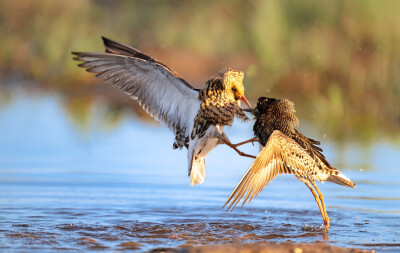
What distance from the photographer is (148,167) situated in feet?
37.6

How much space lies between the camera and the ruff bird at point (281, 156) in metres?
7.89

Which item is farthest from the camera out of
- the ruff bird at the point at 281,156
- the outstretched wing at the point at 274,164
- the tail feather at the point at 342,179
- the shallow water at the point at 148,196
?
the tail feather at the point at 342,179

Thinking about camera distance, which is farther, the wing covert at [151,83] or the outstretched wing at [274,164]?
the wing covert at [151,83]

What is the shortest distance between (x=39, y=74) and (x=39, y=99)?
1.42m

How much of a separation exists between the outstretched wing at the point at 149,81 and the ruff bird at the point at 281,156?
2.39 ft

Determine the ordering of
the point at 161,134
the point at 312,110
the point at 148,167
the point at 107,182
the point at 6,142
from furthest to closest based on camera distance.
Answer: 1. the point at 312,110
2. the point at 161,134
3. the point at 6,142
4. the point at 148,167
5. the point at 107,182

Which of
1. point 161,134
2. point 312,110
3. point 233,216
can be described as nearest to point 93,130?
point 161,134

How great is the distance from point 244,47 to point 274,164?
341 inches

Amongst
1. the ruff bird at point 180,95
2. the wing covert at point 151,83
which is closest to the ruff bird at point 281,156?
the ruff bird at point 180,95

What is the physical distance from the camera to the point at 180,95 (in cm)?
927

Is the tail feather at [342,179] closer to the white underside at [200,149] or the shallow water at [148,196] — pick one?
the shallow water at [148,196]

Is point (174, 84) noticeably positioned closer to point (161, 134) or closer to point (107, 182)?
point (107, 182)

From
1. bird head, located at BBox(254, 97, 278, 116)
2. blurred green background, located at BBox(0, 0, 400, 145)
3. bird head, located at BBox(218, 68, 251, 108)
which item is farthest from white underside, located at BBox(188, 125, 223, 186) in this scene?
blurred green background, located at BBox(0, 0, 400, 145)

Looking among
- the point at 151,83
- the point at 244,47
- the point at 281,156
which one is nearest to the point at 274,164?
the point at 281,156
